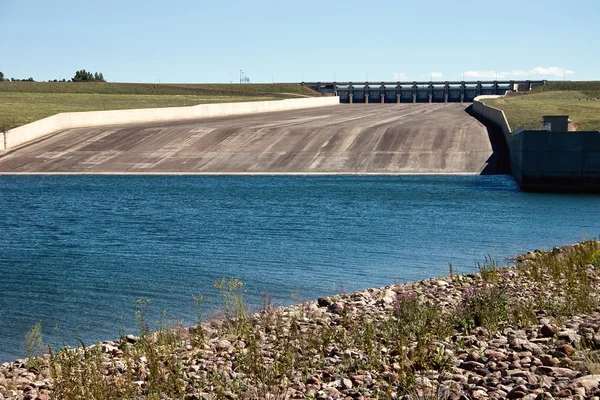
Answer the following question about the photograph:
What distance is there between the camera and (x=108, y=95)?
117062 mm

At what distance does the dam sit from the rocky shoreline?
11992 centimetres

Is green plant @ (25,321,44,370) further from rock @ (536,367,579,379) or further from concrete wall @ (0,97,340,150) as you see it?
concrete wall @ (0,97,340,150)

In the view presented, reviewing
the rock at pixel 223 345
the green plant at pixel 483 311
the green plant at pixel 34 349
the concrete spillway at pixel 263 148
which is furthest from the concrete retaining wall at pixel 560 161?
the rock at pixel 223 345

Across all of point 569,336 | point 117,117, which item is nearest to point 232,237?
point 569,336

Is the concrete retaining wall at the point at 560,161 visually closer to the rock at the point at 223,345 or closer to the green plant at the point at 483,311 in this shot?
the green plant at the point at 483,311

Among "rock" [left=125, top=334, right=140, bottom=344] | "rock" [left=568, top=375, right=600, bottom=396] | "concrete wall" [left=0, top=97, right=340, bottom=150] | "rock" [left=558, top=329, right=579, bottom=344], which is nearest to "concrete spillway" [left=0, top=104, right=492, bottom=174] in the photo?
"concrete wall" [left=0, top=97, right=340, bottom=150]

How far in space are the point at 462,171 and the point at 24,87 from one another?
85392mm


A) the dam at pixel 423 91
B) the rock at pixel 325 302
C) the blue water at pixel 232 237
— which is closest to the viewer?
the rock at pixel 325 302

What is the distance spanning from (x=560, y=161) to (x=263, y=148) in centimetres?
2267

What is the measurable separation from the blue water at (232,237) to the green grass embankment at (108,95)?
2890cm

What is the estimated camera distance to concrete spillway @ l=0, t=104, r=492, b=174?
188ft

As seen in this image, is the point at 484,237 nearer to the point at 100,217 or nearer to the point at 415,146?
the point at 100,217

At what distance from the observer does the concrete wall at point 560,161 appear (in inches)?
1791


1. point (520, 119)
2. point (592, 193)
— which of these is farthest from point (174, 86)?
point (592, 193)
